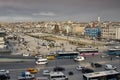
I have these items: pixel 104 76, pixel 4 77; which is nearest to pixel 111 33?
pixel 104 76

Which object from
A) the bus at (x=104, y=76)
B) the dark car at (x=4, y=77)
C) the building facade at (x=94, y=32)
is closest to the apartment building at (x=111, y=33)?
the building facade at (x=94, y=32)

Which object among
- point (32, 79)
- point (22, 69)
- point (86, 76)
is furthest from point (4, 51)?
point (86, 76)

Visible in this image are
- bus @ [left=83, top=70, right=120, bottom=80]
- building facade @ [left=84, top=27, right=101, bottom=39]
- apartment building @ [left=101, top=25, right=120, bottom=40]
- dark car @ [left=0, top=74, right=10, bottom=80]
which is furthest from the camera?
building facade @ [left=84, top=27, right=101, bottom=39]

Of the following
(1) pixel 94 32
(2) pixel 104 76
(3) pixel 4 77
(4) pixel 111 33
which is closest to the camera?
(2) pixel 104 76

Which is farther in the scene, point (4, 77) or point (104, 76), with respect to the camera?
point (4, 77)

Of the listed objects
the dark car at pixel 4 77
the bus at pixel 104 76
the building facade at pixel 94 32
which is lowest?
the dark car at pixel 4 77

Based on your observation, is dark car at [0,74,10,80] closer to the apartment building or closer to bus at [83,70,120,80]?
bus at [83,70,120,80]

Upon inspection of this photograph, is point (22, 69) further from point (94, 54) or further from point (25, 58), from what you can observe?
point (94, 54)

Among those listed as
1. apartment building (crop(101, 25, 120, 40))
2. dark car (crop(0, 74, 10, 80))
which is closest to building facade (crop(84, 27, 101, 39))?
apartment building (crop(101, 25, 120, 40))

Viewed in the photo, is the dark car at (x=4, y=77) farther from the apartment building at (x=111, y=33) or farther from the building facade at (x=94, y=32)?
the building facade at (x=94, y=32)

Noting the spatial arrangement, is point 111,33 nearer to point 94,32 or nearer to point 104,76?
point 94,32

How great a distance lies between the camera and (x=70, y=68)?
786 inches

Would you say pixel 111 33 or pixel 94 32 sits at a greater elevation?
pixel 94 32

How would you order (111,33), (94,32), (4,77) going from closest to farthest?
(4,77) → (111,33) → (94,32)
